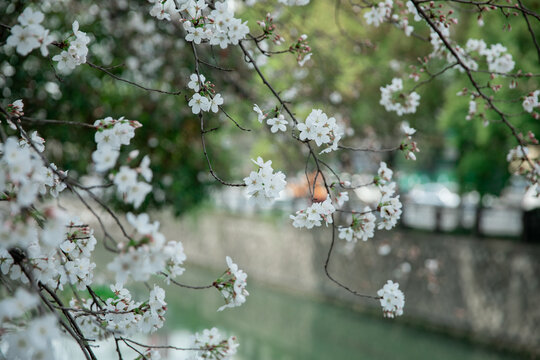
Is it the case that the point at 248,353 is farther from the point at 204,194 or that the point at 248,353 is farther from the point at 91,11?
the point at 91,11

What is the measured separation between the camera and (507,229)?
6.17m

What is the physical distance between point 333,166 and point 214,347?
472 centimetres

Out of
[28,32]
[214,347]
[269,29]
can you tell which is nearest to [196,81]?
[269,29]

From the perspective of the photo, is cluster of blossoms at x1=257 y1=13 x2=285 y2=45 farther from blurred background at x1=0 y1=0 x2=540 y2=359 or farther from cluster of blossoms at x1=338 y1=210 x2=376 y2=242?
blurred background at x1=0 y1=0 x2=540 y2=359

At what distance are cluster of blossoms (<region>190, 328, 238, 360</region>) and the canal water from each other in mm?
3236

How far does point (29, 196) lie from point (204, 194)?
407cm

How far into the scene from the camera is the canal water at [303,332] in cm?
593

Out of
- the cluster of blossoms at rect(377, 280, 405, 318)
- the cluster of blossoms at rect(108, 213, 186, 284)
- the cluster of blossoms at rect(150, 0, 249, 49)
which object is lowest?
the cluster of blossoms at rect(108, 213, 186, 284)

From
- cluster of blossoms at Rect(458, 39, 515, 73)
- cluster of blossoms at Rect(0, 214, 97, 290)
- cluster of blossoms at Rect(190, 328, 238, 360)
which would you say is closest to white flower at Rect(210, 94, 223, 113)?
cluster of blossoms at Rect(0, 214, 97, 290)

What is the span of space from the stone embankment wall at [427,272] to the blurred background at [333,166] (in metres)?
0.02

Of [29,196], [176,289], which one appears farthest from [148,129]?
[176,289]

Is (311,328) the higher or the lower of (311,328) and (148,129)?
the lower

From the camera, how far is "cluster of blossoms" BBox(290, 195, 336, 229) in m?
1.42

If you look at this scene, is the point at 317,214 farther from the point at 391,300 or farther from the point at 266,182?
the point at 391,300
